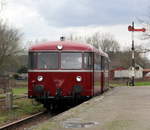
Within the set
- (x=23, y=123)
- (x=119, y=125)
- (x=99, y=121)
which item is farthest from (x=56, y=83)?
(x=119, y=125)

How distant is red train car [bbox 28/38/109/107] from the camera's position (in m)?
16.3

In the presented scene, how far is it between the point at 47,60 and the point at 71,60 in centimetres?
102

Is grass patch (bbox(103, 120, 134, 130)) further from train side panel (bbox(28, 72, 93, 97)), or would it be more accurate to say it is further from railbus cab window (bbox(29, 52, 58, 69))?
railbus cab window (bbox(29, 52, 58, 69))

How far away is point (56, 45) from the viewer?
1680 cm

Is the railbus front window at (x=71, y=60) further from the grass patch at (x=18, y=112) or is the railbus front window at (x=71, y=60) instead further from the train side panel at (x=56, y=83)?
the grass patch at (x=18, y=112)

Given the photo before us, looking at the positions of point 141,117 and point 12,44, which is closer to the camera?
point 141,117

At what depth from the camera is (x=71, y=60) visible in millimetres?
16719

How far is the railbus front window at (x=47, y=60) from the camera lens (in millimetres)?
16516

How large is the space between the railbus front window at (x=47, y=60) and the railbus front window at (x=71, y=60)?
11.8 inches

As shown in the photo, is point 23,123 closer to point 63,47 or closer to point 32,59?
point 32,59

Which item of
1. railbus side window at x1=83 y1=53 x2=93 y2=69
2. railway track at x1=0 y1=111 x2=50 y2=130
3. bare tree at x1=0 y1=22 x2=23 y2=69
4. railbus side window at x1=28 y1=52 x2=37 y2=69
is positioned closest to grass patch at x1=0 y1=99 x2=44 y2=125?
railway track at x1=0 y1=111 x2=50 y2=130

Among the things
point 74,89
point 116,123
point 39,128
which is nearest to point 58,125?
point 39,128

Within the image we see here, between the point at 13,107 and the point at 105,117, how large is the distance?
8.06m

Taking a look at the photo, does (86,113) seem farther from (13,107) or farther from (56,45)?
(13,107)
